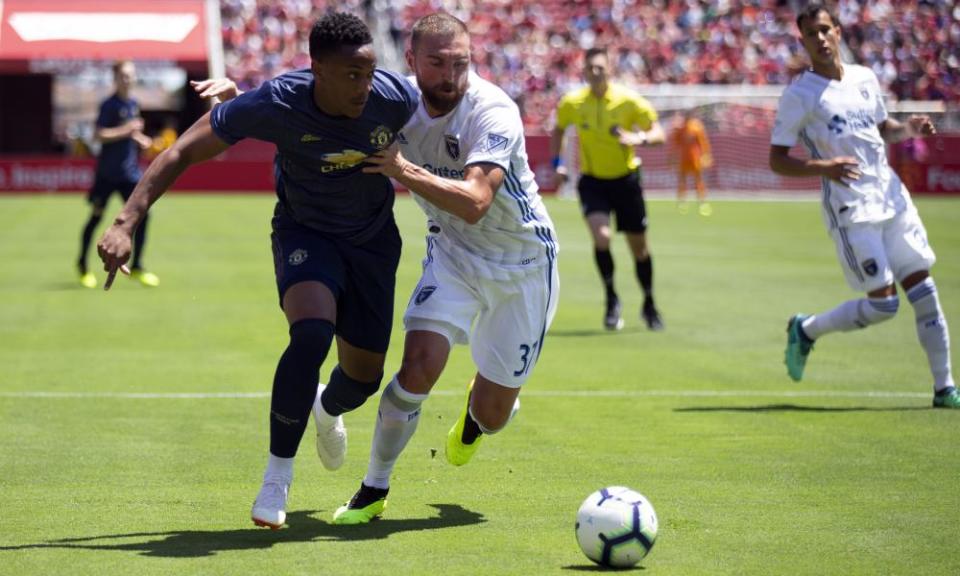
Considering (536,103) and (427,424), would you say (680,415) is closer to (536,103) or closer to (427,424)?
(427,424)

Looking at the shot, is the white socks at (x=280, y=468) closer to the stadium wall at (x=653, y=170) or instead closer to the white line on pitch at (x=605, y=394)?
the white line on pitch at (x=605, y=394)

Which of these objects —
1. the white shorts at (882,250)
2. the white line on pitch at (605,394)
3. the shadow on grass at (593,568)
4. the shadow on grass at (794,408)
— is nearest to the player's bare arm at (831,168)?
the white shorts at (882,250)

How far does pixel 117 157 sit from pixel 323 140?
12.1 m

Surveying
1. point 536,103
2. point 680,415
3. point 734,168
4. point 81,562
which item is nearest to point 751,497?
point 680,415

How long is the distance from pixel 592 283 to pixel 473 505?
12.0 meters

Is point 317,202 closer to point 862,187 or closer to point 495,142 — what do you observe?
point 495,142

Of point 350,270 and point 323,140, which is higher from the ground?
point 323,140

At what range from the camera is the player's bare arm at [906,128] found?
9.74 metres

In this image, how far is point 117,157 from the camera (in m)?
17.6

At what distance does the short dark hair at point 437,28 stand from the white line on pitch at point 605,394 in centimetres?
425

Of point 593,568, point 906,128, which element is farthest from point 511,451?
point 906,128

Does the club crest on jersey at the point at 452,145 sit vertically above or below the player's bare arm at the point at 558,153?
above

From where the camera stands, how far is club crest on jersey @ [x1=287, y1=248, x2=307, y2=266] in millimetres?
6270

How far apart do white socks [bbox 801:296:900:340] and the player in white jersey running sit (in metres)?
0.01
